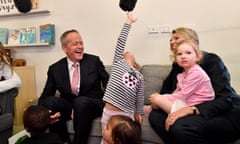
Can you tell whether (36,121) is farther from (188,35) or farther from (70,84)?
(188,35)

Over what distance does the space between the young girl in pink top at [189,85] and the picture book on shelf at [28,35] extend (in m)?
2.12

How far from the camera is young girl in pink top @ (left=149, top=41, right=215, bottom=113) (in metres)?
2.07

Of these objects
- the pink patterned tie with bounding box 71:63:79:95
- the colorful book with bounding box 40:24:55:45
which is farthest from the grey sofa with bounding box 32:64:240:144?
the colorful book with bounding box 40:24:55:45

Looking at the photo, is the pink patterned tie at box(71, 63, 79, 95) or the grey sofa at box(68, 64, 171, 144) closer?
the grey sofa at box(68, 64, 171, 144)

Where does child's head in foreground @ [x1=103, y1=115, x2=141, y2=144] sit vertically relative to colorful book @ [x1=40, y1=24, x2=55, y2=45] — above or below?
below

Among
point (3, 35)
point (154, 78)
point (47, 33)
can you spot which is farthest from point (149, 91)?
point (3, 35)

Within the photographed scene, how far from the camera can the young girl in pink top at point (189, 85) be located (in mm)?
2066

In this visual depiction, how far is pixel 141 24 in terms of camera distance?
10.8 ft

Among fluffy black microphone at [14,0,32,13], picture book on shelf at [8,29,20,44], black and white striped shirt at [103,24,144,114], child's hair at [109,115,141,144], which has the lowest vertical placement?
child's hair at [109,115,141,144]

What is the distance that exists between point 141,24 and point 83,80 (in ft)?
3.22

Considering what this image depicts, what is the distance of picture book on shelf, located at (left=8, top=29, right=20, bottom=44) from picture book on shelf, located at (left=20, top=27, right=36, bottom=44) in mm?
52

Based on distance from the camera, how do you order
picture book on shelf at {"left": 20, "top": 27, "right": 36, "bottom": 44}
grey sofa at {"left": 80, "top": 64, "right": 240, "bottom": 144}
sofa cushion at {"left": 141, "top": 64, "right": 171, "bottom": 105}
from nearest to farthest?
grey sofa at {"left": 80, "top": 64, "right": 240, "bottom": 144} → sofa cushion at {"left": 141, "top": 64, "right": 171, "bottom": 105} → picture book on shelf at {"left": 20, "top": 27, "right": 36, "bottom": 44}

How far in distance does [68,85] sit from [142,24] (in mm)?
1094

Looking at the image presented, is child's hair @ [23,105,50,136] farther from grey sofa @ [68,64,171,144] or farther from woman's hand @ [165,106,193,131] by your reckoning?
woman's hand @ [165,106,193,131]
